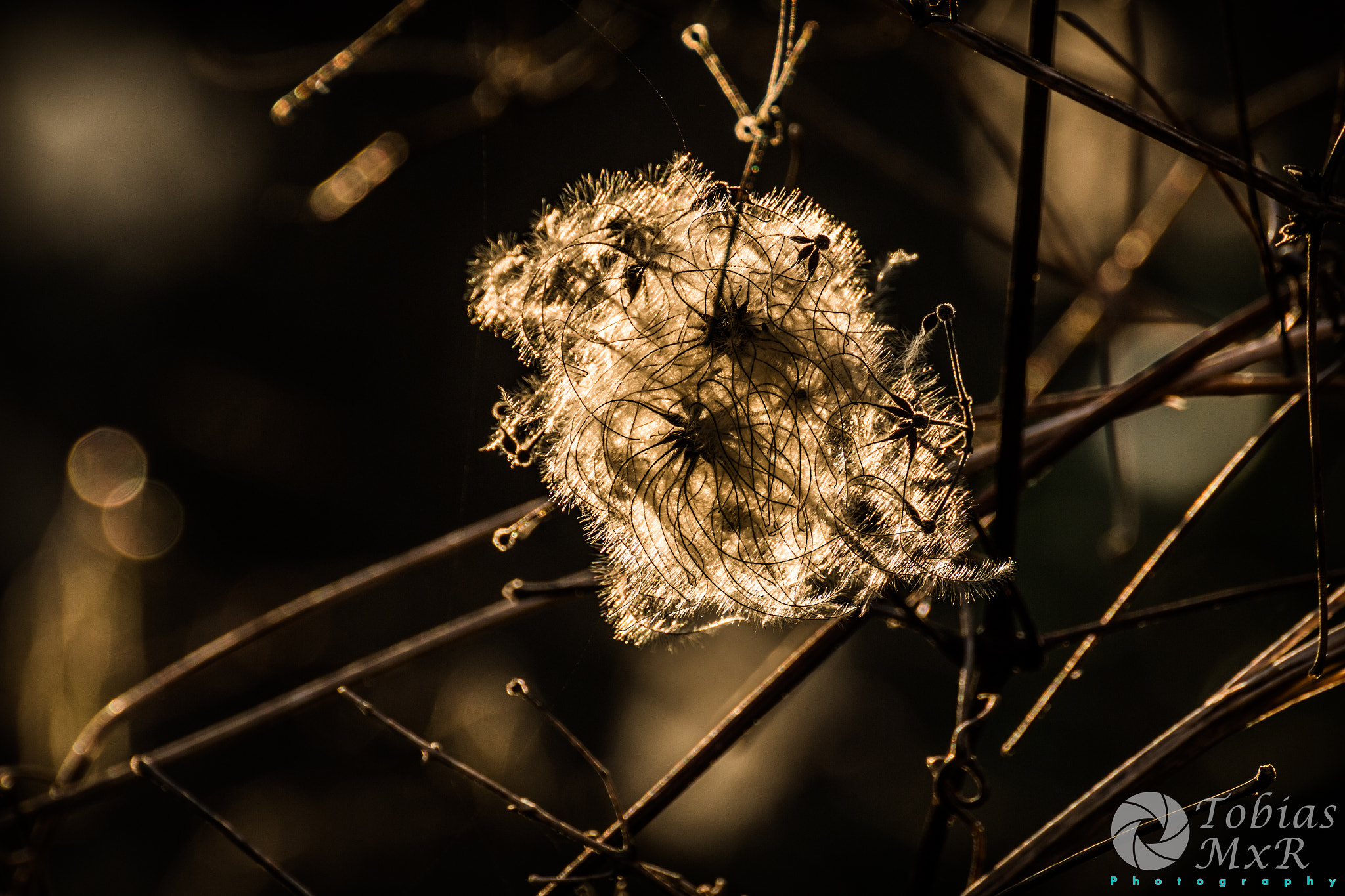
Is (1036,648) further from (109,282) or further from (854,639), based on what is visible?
(109,282)

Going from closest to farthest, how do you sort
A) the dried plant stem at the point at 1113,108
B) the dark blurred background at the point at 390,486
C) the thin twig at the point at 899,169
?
the dried plant stem at the point at 1113,108 → the thin twig at the point at 899,169 → the dark blurred background at the point at 390,486

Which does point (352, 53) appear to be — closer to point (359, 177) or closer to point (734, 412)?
point (734, 412)

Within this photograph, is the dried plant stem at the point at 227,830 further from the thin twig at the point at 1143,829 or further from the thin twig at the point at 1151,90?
the thin twig at the point at 1151,90

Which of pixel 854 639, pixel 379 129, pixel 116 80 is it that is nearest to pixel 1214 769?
pixel 854 639

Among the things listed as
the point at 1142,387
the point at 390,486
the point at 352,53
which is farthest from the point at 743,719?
the point at 390,486

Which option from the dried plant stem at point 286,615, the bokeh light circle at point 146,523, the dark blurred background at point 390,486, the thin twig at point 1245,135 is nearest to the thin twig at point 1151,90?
the thin twig at point 1245,135

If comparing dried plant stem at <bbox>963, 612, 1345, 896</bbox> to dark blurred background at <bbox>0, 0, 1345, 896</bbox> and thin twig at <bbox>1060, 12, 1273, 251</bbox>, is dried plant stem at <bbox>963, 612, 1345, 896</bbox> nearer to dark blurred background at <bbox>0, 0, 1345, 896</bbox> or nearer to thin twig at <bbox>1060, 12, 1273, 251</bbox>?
thin twig at <bbox>1060, 12, 1273, 251</bbox>
